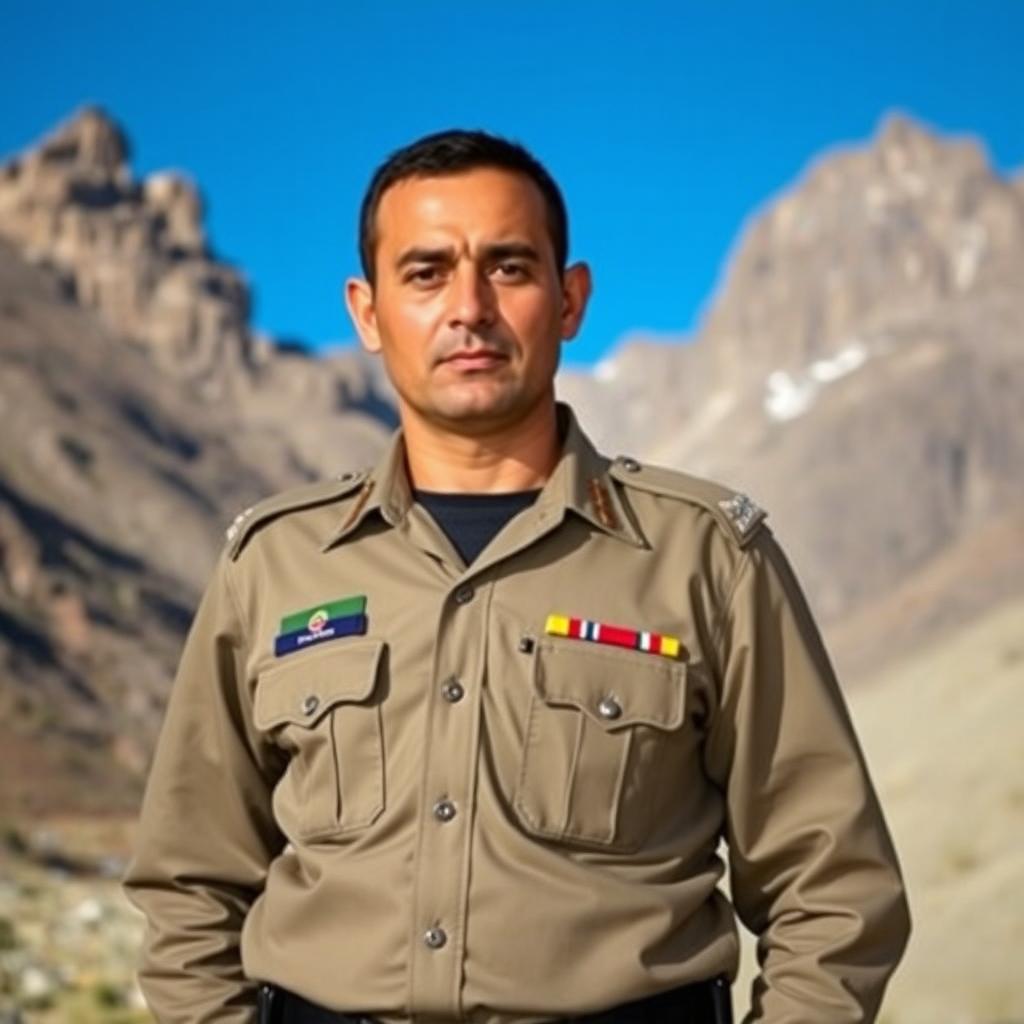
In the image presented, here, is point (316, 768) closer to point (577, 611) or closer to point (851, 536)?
point (577, 611)

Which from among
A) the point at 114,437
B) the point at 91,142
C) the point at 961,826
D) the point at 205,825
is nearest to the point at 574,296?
the point at 205,825

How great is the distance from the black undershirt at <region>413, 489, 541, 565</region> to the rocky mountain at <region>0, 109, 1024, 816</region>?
121ft

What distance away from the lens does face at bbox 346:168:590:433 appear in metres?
3.18

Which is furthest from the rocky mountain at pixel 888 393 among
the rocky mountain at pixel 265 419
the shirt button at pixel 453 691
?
the shirt button at pixel 453 691

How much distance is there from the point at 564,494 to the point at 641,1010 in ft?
2.69

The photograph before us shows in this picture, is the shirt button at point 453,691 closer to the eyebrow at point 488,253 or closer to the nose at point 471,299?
the nose at point 471,299

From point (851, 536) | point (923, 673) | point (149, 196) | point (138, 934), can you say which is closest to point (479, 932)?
point (138, 934)

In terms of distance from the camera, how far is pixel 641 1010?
293 centimetres

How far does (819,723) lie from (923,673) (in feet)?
157

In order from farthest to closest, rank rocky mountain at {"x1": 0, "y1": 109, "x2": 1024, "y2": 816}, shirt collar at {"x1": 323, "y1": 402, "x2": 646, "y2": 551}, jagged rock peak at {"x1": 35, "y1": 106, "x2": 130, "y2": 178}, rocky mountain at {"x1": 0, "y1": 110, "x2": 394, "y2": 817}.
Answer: jagged rock peak at {"x1": 35, "y1": 106, "x2": 130, "y2": 178} < rocky mountain at {"x1": 0, "y1": 109, "x2": 1024, "y2": 816} < rocky mountain at {"x1": 0, "y1": 110, "x2": 394, "y2": 817} < shirt collar at {"x1": 323, "y1": 402, "x2": 646, "y2": 551}

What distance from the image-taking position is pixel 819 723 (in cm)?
310

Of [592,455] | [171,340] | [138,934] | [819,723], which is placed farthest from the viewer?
[171,340]

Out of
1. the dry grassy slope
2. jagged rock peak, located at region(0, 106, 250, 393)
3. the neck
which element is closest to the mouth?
the neck

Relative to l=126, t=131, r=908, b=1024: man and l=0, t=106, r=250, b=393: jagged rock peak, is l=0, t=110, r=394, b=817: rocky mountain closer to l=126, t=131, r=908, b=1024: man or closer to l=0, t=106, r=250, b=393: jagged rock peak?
l=0, t=106, r=250, b=393: jagged rock peak
